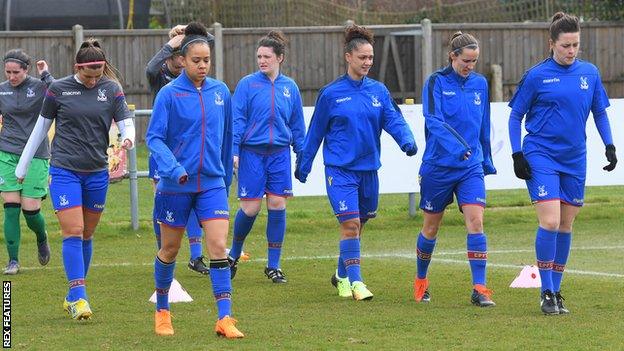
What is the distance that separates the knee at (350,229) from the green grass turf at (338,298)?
0.54 meters

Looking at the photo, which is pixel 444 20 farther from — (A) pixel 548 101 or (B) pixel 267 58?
(A) pixel 548 101

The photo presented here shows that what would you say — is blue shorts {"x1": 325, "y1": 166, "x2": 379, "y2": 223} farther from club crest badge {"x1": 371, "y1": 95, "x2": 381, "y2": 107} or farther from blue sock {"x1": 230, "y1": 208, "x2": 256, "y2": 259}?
blue sock {"x1": 230, "y1": 208, "x2": 256, "y2": 259}

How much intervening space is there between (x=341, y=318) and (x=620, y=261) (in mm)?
4406

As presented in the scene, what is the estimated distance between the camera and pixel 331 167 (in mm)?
11430

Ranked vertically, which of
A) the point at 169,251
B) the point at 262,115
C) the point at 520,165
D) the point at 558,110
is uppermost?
the point at 558,110

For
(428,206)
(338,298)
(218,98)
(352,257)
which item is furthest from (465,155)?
(218,98)

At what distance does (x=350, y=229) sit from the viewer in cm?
1143

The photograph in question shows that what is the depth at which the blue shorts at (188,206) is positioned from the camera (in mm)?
9398

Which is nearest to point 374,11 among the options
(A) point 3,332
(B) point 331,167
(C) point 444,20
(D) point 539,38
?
(C) point 444,20

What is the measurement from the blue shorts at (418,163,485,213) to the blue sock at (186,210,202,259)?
2.74m

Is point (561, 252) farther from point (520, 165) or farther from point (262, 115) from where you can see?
point (262, 115)

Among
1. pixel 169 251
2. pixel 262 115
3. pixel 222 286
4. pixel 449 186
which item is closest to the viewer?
pixel 222 286

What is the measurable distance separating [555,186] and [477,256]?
967 mm

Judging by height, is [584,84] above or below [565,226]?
above
